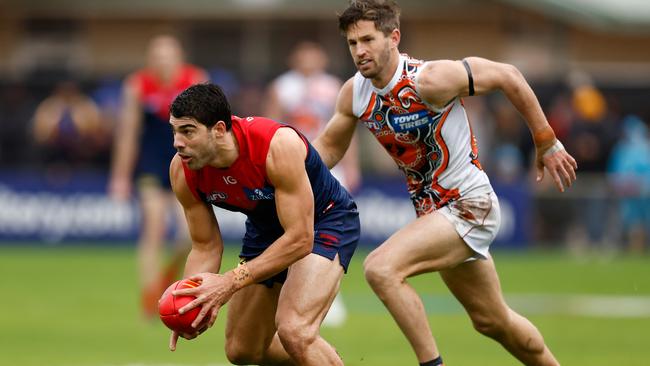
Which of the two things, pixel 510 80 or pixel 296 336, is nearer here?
pixel 296 336

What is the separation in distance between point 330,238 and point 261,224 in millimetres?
456

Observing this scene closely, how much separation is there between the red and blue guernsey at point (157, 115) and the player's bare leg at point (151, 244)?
0.21 m

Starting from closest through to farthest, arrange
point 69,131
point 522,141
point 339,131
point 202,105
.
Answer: point 202,105 < point 339,131 < point 69,131 < point 522,141

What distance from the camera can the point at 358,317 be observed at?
14352 millimetres

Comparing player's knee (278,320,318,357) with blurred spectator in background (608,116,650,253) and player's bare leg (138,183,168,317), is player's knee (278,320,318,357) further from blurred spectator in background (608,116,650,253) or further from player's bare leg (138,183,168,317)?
blurred spectator in background (608,116,650,253)

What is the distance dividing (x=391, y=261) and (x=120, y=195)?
6153mm

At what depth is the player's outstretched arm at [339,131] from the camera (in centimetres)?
875

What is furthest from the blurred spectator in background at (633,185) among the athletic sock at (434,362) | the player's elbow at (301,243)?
the player's elbow at (301,243)

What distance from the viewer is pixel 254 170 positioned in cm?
776

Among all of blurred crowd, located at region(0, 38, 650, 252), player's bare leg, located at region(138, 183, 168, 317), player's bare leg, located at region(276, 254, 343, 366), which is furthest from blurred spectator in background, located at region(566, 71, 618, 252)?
player's bare leg, located at region(276, 254, 343, 366)

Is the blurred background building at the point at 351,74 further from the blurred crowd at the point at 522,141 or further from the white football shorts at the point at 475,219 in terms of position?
the white football shorts at the point at 475,219

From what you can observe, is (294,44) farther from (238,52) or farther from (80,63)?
(80,63)

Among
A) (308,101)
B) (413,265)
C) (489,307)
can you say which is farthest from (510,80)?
(308,101)

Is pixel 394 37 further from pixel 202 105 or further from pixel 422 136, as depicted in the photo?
pixel 202 105
